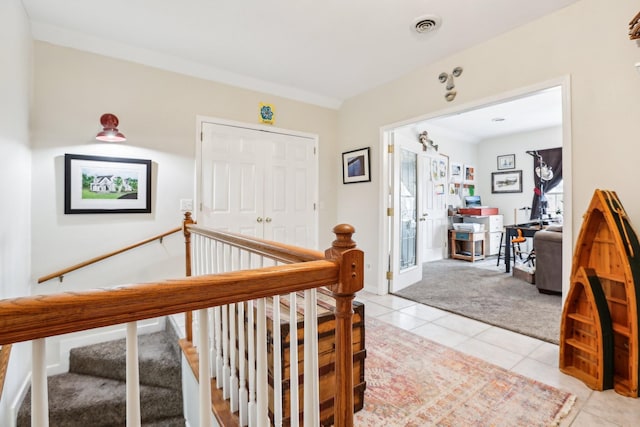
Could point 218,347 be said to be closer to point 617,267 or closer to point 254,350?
point 254,350

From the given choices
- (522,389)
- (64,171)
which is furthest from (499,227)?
(64,171)

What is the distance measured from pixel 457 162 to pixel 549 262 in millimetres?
3426

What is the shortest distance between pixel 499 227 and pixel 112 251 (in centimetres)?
690

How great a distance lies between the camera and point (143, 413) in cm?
218

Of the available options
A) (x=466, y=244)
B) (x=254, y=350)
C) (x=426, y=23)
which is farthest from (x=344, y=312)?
(x=466, y=244)

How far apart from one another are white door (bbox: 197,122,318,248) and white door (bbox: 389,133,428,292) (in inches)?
43.6

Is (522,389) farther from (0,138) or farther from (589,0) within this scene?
(0,138)

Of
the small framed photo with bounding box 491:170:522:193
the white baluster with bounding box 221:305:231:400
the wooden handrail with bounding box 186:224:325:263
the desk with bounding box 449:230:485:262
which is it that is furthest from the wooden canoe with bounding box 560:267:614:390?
the small framed photo with bounding box 491:170:522:193

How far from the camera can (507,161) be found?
6.50m

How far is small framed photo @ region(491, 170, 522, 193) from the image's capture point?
6.32 meters

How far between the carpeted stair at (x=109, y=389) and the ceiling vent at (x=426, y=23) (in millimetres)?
3334

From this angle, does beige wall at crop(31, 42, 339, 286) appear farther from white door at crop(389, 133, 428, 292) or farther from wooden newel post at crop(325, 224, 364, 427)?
wooden newel post at crop(325, 224, 364, 427)

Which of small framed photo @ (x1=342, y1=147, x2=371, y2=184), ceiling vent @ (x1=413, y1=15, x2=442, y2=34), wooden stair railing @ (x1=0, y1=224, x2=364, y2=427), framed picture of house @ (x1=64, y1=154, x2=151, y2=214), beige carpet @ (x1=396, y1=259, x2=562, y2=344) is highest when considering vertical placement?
ceiling vent @ (x1=413, y1=15, x2=442, y2=34)

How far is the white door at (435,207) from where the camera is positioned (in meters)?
5.72
